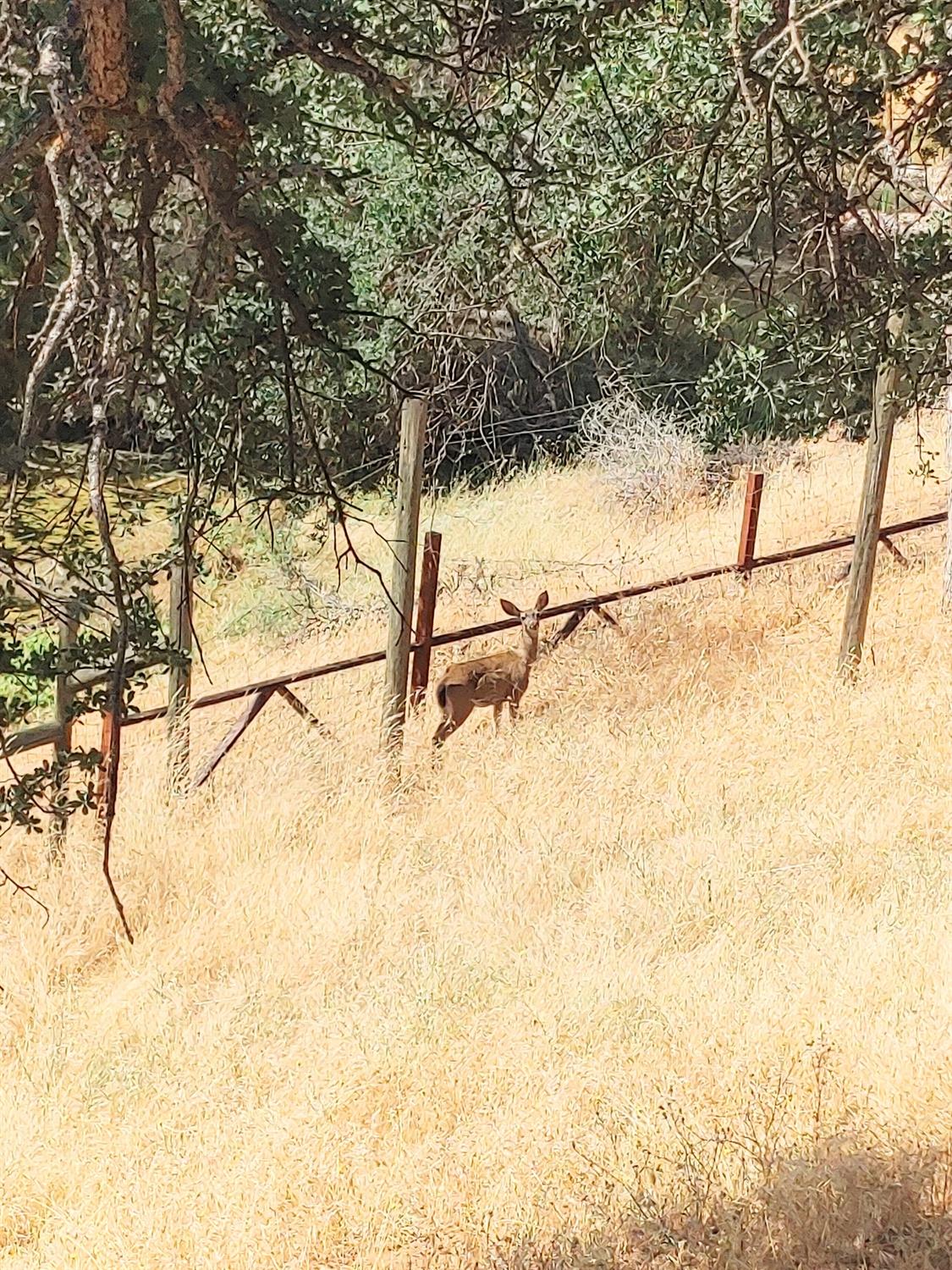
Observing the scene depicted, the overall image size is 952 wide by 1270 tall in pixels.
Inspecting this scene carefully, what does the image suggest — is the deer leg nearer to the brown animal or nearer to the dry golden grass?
the brown animal

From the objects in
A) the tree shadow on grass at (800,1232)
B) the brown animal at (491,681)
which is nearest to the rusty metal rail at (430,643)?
the brown animal at (491,681)

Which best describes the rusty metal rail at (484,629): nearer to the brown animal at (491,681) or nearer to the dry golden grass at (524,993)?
the brown animal at (491,681)

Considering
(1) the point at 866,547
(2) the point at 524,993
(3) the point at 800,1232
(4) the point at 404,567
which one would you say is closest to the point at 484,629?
(4) the point at 404,567

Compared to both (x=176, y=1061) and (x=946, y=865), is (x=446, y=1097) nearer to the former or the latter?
(x=176, y=1061)

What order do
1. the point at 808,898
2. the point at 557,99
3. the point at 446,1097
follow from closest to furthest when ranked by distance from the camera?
1. the point at 446,1097
2. the point at 808,898
3. the point at 557,99

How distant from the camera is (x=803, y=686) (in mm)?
9109

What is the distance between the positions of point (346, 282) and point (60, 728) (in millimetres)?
3573

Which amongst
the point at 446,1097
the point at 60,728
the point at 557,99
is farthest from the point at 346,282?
the point at 557,99

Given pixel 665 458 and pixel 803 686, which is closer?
pixel 803 686

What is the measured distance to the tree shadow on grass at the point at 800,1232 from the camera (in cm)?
394

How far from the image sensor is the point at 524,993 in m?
5.52

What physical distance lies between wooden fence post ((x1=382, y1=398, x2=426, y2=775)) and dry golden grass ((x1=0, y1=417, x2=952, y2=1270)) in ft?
1.04

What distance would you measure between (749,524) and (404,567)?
3.96 metres

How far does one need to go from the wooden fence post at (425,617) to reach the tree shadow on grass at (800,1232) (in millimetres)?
4415
